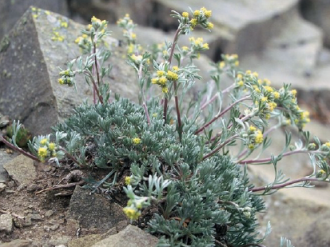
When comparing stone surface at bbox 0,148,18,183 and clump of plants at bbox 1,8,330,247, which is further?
stone surface at bbox 0,148,18,183

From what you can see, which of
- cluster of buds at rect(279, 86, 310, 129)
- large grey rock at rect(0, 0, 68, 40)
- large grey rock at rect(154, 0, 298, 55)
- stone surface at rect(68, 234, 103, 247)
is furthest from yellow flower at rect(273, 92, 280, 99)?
large grey rock at rect(154, 0, 298, 55)

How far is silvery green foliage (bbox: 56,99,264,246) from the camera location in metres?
2.51

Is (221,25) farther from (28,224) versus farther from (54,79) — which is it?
(28,224)

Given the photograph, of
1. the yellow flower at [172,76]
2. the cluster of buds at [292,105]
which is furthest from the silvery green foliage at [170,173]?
the cluster of buds at [292,105]

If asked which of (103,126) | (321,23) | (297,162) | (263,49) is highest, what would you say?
(321,23)

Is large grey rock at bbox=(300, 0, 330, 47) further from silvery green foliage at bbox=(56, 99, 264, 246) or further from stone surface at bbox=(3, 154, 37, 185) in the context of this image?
stone surface at bbox=(3, 154, 37, 185)

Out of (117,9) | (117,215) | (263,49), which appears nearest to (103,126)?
(117,215)

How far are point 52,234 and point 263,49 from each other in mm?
6761

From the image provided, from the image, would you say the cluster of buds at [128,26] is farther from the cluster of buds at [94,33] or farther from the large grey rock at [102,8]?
the large grey rock at [102,8]

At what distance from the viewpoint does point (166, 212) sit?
8.39ft

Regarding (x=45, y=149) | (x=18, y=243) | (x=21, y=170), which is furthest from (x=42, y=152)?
(x=21, y=170)

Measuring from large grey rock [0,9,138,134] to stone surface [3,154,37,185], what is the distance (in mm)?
367

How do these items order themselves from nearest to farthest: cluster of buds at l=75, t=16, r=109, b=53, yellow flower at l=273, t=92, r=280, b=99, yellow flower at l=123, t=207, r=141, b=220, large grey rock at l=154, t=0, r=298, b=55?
yellow flower at l=123, t=207, r=141, b=220 → yellow flower at l=273, t=92, r=280, b=99 → cluster of buds at l=75, t=16, r=109, b=53 → large grey rock at l=154, t=0, r=298, b=55

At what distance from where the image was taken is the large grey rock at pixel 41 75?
359 centimetres
